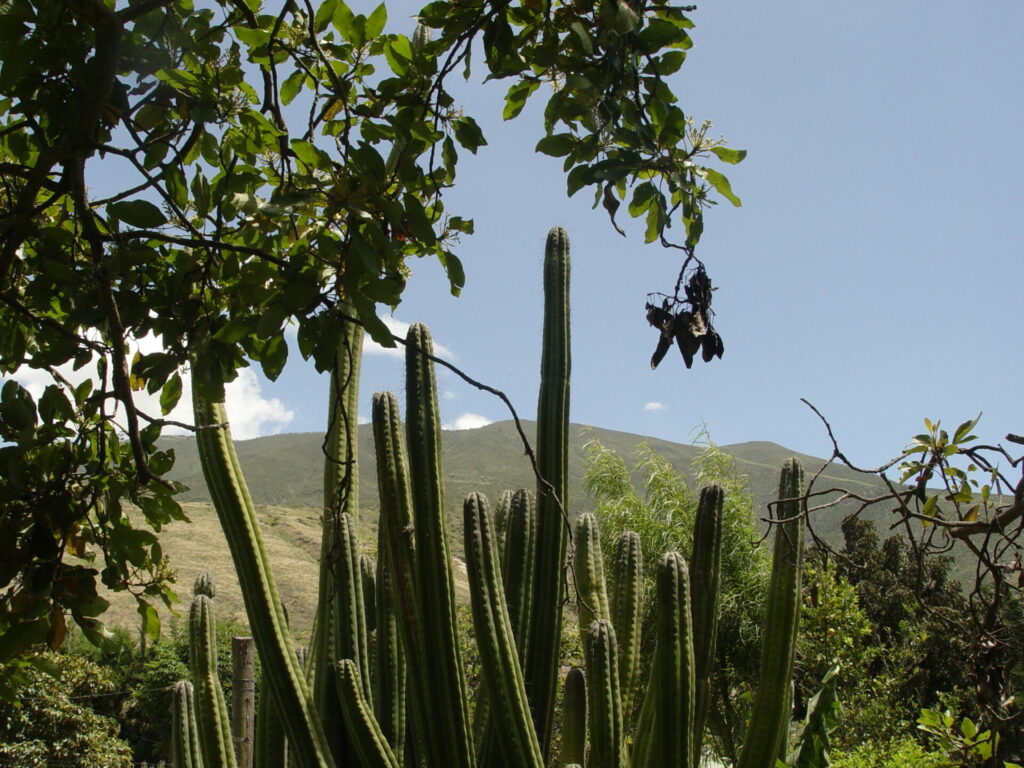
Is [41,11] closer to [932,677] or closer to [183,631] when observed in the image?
[932,677]

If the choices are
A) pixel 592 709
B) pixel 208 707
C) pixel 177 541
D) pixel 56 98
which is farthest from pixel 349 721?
pixel 177 541

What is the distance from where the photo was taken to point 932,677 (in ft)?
52.4

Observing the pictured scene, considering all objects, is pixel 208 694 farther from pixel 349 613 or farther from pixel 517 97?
pixel 517 97

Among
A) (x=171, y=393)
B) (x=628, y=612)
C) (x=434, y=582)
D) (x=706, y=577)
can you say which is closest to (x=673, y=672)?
(x=706, y=577)

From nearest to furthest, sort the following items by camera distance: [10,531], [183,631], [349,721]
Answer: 1. [10,531]
2. [349,721]
3. [183,631]

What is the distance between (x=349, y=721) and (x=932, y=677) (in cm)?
1589

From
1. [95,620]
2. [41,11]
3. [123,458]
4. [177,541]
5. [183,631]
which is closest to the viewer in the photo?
[41,11]

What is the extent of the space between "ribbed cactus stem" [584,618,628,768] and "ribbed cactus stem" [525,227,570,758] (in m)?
0.19

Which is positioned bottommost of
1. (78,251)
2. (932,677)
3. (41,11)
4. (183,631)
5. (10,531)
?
(183,631)

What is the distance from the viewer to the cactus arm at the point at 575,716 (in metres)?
3.71

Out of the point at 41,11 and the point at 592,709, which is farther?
the point at 592,709

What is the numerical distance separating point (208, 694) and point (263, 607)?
0.74m

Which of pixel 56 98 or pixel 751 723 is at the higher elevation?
pixel 56 98

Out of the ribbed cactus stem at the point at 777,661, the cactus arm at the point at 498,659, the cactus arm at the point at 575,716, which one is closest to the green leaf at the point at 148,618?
the cactus arm at the point at 498,659
